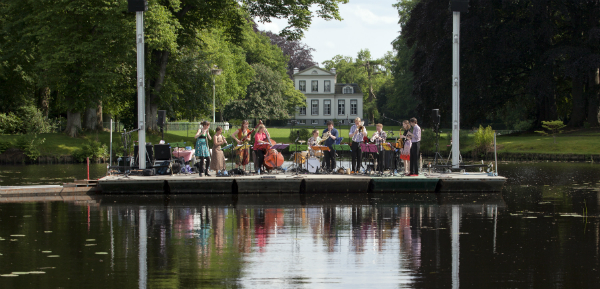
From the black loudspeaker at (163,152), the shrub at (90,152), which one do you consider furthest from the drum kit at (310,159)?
the shrub at (90,152)

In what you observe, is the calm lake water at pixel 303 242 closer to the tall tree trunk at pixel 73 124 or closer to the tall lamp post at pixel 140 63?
the tall lamp post at pixel 140 63

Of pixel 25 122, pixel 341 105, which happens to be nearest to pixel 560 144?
pixel 25 122

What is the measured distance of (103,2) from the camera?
28.9 metres

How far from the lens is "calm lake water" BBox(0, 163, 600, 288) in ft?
23.2

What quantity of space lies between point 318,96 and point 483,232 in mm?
79465

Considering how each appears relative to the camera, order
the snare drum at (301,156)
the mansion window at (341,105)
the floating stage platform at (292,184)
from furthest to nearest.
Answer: the mansion window at (341,105), the snare drum at (301,156), the floating stage platform at (292,184)

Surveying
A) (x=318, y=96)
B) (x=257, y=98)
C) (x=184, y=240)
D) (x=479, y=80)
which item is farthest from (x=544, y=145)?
(x=318, y=96)

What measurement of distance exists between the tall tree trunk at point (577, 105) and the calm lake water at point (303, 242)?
25.3 meters

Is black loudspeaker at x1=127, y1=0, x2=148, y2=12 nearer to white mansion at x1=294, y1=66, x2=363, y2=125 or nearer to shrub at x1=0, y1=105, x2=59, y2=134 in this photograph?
shrub at x1=0, y1=105, x2=59, y2=134

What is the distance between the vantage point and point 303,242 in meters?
9.24

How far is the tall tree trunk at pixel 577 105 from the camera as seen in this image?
37750 mm

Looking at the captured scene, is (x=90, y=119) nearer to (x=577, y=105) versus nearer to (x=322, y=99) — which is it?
(x=577, y=105)

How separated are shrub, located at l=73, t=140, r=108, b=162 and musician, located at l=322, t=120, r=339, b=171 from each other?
54.8 feet

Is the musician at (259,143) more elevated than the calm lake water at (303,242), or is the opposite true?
the musician at (259,143)
